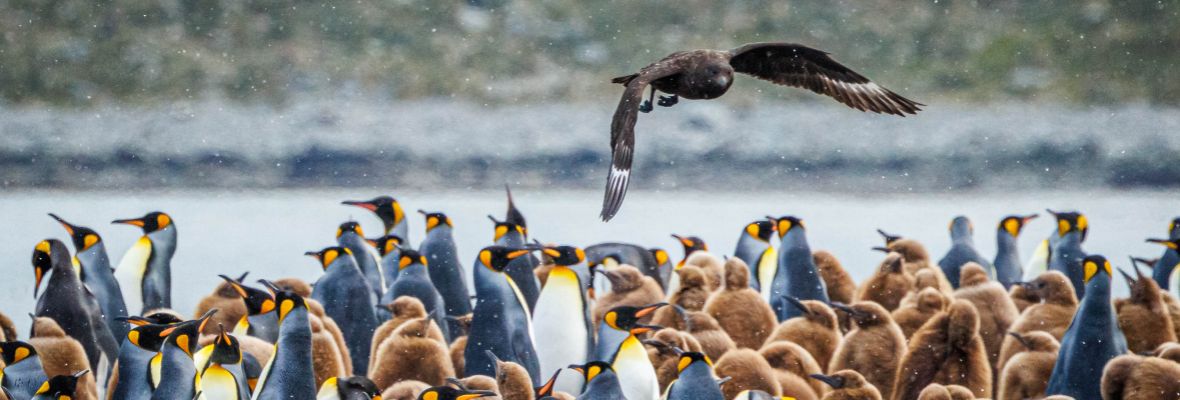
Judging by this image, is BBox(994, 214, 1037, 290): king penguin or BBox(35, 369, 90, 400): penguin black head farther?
BBox(994, 214, 1037, 290): king penguin

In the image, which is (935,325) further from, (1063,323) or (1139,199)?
(1139,199)

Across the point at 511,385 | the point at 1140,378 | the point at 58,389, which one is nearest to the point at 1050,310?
the point at 1140,378

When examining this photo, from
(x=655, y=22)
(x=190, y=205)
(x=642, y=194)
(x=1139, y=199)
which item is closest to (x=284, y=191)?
(x=190, y=205)

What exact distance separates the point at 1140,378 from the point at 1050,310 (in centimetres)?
77

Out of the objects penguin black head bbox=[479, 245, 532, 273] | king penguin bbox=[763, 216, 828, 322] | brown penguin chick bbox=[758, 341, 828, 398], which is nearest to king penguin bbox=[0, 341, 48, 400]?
penguin black head bbox=[479, 245, 532, 273]

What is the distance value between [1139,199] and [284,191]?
653 cm

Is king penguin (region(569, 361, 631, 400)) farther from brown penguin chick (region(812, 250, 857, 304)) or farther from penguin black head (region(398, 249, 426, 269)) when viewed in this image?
brown penguin chick (region(812, 250, 857, 304))

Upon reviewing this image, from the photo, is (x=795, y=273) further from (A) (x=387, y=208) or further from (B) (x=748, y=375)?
(A) (x=387, y=208)

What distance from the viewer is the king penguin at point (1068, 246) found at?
512 cm

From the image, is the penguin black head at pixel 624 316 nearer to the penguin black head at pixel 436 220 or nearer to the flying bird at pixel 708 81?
the flying bird at pixel 708 81

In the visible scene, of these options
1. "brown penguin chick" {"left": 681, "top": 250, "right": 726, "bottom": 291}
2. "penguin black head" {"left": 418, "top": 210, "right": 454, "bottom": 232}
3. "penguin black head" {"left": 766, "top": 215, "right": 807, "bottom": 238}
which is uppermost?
"penguin black head" {"left": 766, "top": 215, "right": 807, "bottom": 238}

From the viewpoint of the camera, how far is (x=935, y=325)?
3482 mm

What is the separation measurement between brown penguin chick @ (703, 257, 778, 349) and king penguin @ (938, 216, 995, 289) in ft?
4.63

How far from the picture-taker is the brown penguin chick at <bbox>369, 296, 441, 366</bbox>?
149 inches
